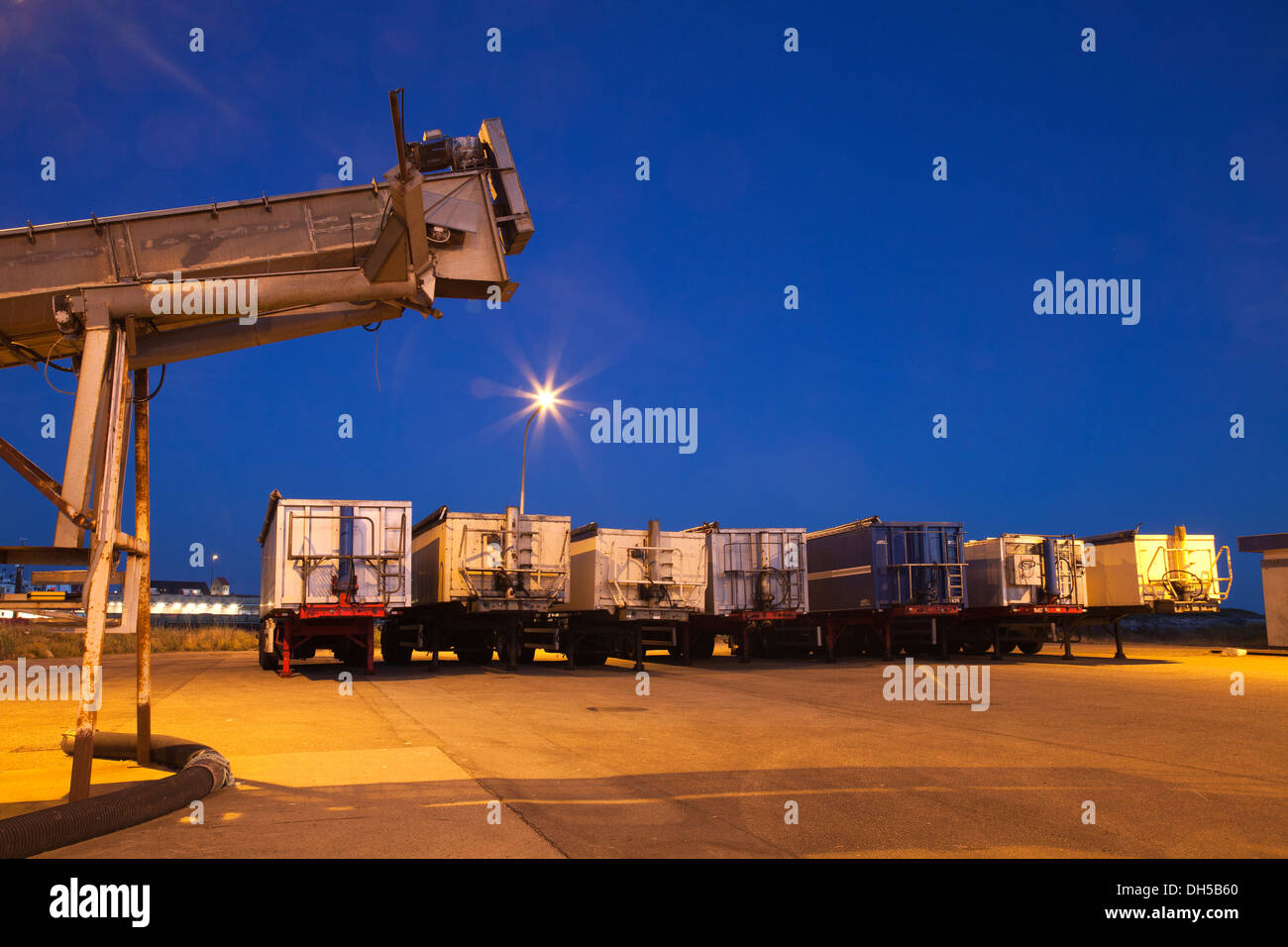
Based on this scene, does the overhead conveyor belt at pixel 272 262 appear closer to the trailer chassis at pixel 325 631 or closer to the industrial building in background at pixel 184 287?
the industrial building in background at pixel 184 287

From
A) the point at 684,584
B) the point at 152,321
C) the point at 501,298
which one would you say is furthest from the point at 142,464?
the point at 684,584

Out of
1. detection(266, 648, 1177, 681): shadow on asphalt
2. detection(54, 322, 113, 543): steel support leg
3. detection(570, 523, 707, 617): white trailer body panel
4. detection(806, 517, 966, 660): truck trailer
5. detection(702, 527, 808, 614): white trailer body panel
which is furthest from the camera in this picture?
detection(806, 517, 966, 660): truck trailer

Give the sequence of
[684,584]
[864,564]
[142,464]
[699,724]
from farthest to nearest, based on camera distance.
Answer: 1. [864,564]
2. [684,584]
3. [699,724]
4. [142,464]

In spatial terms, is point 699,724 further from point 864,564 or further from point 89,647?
point 864,564

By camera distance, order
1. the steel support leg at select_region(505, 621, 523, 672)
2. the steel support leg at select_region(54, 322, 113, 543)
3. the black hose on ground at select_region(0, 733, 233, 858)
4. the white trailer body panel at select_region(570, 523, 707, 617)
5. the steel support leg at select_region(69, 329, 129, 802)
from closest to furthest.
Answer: the black hose on ground at select_region(0, 733, 233, 858), the steel support leg at select_region(69, 329, 129, 802), the steel support leg at select_region(54, 322, 113, 543), the steel support leg at select_region(505, 621, 523, 672), the white trailer body panel at select_region(570, 523, 707, 617)

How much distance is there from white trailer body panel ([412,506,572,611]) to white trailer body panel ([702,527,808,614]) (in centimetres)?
488

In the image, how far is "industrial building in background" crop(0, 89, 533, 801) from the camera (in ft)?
20.3

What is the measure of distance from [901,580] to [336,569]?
50.0 ft

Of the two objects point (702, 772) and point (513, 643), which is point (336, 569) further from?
point (702, 772)

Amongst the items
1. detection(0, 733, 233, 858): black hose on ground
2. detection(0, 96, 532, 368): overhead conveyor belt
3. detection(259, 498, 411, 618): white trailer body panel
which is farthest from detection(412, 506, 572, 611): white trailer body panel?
detection(0, 96, 532, 368): overhead conveyor belt

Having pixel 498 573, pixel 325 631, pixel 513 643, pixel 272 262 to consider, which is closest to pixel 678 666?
pixel 513 643

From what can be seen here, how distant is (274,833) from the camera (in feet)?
18.3

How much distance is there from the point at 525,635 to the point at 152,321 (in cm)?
1738

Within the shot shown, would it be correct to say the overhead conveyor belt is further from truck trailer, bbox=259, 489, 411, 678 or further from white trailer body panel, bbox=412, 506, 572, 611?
white trailer body panel, bbox=412, 506, 572, 611
